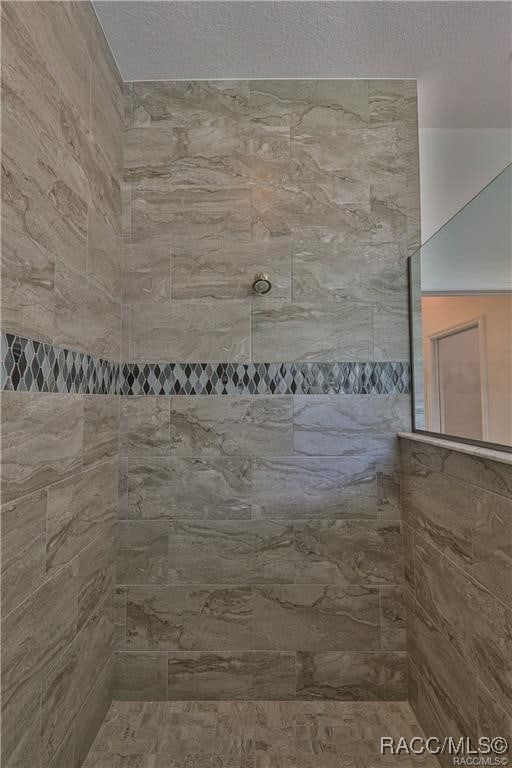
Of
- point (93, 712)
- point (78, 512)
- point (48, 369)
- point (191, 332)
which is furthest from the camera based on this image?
point (191, 332)

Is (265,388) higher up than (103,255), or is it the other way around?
(103,255)

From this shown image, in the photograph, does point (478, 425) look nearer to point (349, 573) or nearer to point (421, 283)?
point (421, 283)

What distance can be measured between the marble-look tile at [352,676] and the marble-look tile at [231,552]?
373 millimetres

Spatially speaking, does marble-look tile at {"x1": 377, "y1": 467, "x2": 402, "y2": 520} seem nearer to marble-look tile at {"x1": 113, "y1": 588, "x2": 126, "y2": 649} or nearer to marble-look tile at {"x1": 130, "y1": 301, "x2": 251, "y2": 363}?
marble-look tile at {"x1": 130, "y1": 301, "x2": 251, "y2": 363}

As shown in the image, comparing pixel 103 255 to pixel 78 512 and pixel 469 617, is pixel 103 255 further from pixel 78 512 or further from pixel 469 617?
pixel 469 617

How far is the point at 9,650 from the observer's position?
3.48ft

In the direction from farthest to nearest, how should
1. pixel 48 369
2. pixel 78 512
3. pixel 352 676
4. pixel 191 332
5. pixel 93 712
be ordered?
pixel 191 332
pixel 352 676
pixel 93 712
pixel 78 512
pixel 48 369

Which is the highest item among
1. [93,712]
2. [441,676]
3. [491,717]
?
[491,717]

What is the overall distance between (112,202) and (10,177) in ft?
2.72

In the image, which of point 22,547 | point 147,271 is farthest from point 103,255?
point 22,547

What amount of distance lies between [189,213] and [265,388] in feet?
2.89

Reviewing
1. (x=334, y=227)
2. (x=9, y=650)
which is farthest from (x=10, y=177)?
(x=334, y=227)

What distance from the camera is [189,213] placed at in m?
2.00

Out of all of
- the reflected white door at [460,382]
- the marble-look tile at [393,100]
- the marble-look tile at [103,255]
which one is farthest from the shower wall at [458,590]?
the marble-look tile at [393,100]
